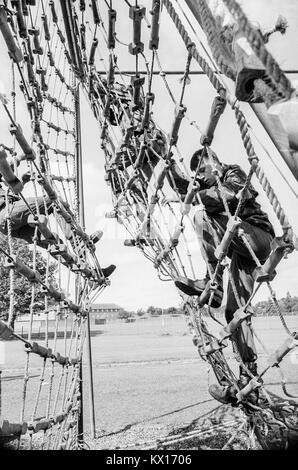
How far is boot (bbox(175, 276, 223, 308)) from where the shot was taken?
2.80 m

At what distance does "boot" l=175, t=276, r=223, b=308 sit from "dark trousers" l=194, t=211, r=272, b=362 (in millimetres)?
98

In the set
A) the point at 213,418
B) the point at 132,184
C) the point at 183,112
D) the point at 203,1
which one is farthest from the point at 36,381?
the point at 203,1

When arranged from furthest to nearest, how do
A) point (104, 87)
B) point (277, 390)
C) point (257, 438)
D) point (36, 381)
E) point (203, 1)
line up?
point (36, 381) → point (277, 390) → point (104, 87) → point (257, 438) → point (203, 1)

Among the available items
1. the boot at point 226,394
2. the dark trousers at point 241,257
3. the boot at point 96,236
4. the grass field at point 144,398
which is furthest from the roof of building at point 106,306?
the boot at point 226,394

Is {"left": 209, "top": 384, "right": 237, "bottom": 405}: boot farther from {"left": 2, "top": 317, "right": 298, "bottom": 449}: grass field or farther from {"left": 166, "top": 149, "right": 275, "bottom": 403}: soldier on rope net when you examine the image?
{"left": 2, "top": 317, "right": 298, "bottom": 449}: grass field

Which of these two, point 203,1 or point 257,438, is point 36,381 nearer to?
point 257,438

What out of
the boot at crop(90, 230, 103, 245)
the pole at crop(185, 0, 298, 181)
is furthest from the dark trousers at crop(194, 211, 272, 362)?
the pole at crop(185, 0, 298, 181)

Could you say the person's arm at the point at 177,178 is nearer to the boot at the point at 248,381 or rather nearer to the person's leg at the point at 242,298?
the person's leg at the point at 242,298

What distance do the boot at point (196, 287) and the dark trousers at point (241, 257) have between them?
10 cm

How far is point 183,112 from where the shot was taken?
2.07 meters

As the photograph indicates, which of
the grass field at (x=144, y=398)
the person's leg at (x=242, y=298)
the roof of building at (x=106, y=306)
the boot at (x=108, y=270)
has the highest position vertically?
the roof of building at (x=106, y=306)

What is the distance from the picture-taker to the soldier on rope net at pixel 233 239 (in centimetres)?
254

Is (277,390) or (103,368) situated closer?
(277,390)

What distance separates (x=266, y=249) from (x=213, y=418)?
2327mm
